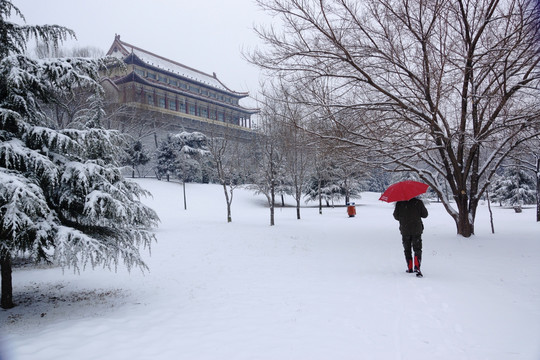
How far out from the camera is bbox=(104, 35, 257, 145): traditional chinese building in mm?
38750

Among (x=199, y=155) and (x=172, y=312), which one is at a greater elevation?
(x=199, y=155)

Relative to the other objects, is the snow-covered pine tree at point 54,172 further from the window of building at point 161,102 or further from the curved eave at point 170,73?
the window of building at point 161,102

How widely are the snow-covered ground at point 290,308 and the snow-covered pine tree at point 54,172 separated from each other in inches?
35.7

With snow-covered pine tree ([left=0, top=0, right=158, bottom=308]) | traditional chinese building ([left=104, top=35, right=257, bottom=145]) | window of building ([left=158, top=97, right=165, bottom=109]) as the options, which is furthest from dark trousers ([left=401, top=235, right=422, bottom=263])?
window of building ([left=158, top=97, right=165, bottom=109])

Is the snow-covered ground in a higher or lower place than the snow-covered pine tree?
lower

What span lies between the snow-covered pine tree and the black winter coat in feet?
15.7

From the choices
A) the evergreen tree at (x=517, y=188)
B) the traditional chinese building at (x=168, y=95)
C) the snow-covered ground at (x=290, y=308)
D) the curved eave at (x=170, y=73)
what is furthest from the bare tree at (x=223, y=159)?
the evergreen tree at (x=517, y=188)

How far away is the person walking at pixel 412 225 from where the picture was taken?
248 inches

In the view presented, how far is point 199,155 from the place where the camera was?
120 ft

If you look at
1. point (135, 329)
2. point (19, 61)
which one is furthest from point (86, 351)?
point (19, 61)

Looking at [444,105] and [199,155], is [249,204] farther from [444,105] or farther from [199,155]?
[444,105]

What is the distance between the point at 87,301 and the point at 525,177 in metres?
38.2

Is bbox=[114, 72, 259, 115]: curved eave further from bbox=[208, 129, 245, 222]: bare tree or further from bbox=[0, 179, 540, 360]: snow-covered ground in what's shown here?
bbox=[0, 179, 540, 360]: snow-covered ground

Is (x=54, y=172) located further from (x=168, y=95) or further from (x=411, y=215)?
(x=168, y=95)
